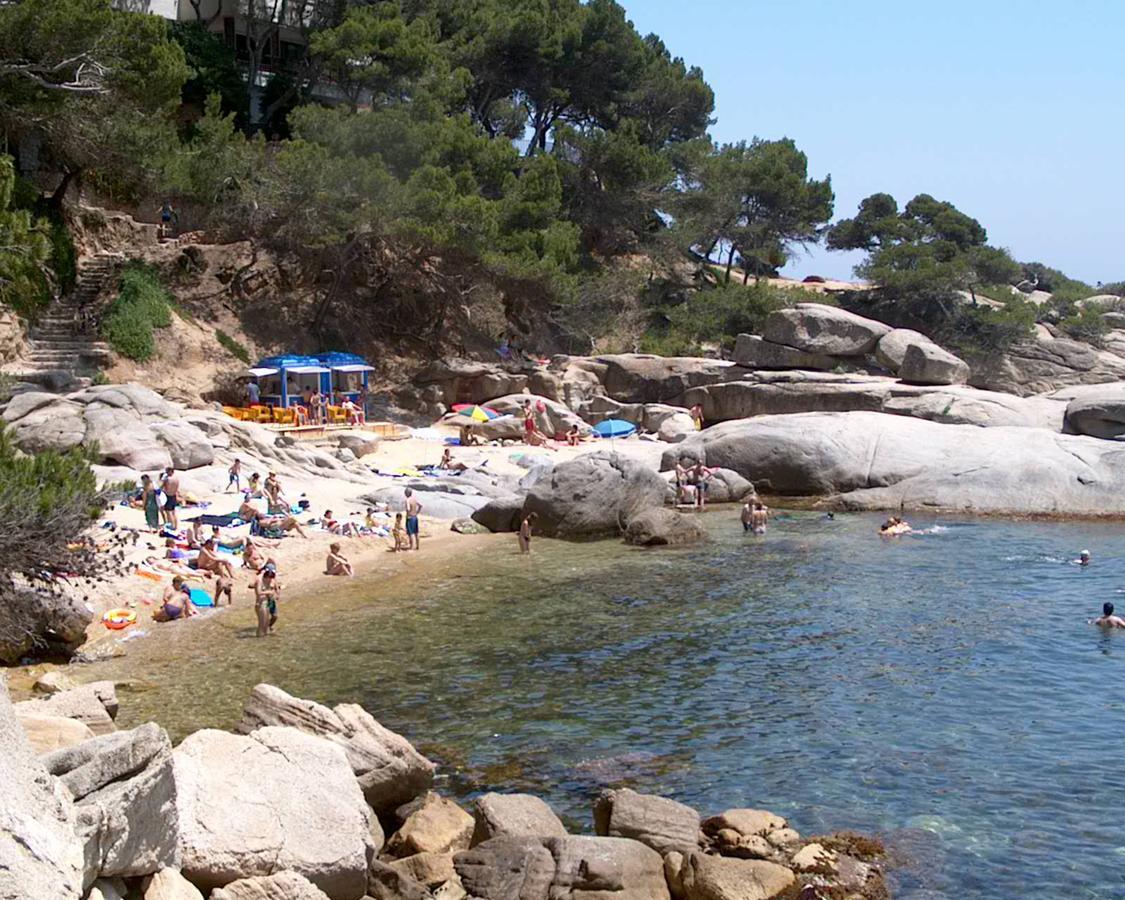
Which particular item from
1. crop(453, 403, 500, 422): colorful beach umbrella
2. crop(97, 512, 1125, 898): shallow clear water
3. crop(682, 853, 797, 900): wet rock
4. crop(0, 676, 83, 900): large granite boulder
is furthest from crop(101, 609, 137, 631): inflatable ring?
crop(453, 403, 500, 422): colorful beach umbrella

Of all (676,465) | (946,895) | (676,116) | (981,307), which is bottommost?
(946,895)

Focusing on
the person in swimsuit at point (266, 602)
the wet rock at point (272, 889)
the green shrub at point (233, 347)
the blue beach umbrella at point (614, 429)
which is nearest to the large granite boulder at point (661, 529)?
the person in swimsuit at point (266, 602)

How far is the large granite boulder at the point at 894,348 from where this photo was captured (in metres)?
42.1

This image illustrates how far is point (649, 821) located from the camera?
10391 millimetres

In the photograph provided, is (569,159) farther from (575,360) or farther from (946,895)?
(946,895)

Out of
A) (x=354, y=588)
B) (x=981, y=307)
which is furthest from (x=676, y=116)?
(x=354, y=588)

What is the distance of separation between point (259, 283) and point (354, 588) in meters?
26.5

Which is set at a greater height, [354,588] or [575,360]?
[575,360]

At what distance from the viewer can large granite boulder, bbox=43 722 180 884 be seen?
6094 mm

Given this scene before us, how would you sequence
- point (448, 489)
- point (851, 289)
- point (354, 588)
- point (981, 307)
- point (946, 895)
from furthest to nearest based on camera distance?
point (851, 289) < point (981, 307) < point (448, 489) < point (354, 588) < point (946, 895)

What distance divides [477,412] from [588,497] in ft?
42.0

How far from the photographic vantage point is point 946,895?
31.7 feet

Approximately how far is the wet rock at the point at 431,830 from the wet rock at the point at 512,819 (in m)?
0.16

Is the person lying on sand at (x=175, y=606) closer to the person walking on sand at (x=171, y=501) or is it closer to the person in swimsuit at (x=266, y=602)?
the person in swimsuit at (x=266, y=602)
